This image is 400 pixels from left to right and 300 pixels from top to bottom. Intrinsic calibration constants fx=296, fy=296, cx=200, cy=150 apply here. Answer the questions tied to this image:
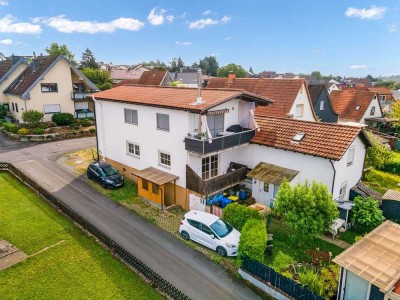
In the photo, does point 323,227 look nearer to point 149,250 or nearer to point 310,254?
point 310,254

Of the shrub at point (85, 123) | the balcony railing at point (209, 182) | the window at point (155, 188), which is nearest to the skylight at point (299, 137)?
the balcony railing at point (209, 182)

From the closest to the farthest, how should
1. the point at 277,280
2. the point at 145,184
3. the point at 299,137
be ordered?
the point at 277,280, the point at 299,137, the point at 145,184

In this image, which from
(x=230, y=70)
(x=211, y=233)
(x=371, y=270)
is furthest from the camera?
(x=230, y=70)

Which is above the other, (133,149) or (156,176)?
(133,149)

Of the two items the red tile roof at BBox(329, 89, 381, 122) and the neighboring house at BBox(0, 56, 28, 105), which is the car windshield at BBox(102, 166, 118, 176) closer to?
the neighboring house at BBox(0, 56, 28, 105)

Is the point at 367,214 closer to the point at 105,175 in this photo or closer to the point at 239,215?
the point at 239,215

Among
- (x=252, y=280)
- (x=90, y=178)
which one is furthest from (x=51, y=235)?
(x=252, y=280)

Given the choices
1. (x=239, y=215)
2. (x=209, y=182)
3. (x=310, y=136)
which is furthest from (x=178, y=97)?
(x=310, y=136)
